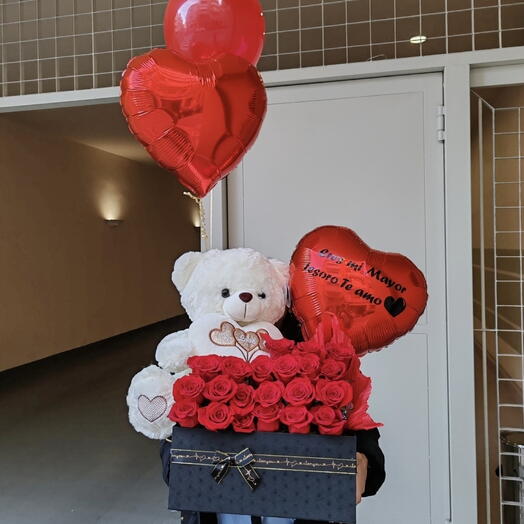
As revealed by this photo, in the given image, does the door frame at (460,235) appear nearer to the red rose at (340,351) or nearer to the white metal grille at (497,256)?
the white metal grille at (497,256)

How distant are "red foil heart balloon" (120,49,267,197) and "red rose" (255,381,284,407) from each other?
0.67m

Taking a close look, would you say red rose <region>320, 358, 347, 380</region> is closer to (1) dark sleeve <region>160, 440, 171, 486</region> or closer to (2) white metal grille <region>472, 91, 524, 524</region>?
(1) dark sleeve <region>160, 440, 171, 486</region>

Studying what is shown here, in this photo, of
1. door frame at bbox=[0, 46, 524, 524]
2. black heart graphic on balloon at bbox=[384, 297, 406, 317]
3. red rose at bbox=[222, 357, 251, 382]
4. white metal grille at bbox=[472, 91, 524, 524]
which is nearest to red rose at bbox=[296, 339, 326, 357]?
red rose at bbox=[222, 357, 251, 382]

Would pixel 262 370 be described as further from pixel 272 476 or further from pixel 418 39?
pixel 418 39

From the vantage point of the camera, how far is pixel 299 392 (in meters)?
0.88

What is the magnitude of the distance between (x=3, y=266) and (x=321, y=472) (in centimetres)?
506

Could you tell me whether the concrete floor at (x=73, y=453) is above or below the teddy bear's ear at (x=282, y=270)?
below

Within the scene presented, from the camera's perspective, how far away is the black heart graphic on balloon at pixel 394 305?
1.28m

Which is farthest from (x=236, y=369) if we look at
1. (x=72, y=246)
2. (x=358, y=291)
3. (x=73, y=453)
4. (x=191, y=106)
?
(x=72, y=246)

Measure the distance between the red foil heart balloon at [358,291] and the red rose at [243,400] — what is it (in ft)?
1.44

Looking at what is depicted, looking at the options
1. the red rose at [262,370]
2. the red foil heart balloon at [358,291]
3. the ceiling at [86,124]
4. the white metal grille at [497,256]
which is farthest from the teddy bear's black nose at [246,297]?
the ceiling at [86,124]

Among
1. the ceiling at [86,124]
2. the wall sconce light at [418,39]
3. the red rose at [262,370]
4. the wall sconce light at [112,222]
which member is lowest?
the red rose at [262,370]

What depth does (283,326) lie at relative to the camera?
4.86ft

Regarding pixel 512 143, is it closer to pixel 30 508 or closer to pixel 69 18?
pixel 69 18
